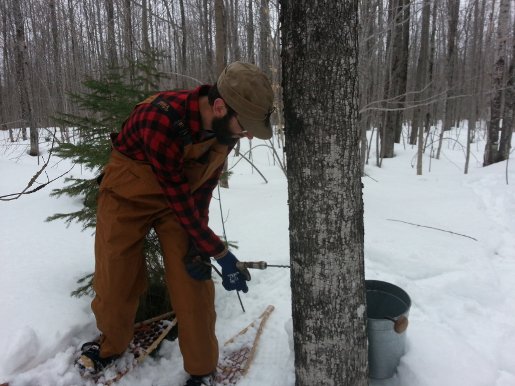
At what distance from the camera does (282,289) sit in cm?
297

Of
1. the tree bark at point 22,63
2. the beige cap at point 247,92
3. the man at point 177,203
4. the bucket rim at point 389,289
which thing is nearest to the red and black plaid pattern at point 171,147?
the man at point 177,203

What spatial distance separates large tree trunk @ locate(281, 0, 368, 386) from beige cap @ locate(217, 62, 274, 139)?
192mm

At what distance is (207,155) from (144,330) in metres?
1.35

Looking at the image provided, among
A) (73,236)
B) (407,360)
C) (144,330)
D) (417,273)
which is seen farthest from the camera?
(73,236)

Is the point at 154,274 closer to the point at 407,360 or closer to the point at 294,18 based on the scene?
the point at 407,360

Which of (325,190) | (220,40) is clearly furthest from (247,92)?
(220,40)

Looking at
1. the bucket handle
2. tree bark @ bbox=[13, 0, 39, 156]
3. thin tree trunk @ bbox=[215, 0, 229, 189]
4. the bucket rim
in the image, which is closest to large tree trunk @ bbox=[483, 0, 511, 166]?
thin tree trunk @ bbox=[215, 0, 229, 189]

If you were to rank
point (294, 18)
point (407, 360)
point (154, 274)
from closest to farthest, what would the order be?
point (294, 18), point (407, 360), point (154, 274)

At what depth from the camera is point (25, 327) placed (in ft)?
6.67

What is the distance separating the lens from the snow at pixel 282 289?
197cm

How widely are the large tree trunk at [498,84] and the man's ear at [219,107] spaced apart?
315 inches

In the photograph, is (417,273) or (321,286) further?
(417,273)

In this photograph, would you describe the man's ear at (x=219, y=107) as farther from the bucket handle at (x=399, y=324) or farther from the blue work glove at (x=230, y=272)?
the bucket handle at (x=399, y=324)

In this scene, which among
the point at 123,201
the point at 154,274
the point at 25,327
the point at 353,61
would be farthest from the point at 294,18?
the point at 25,327
